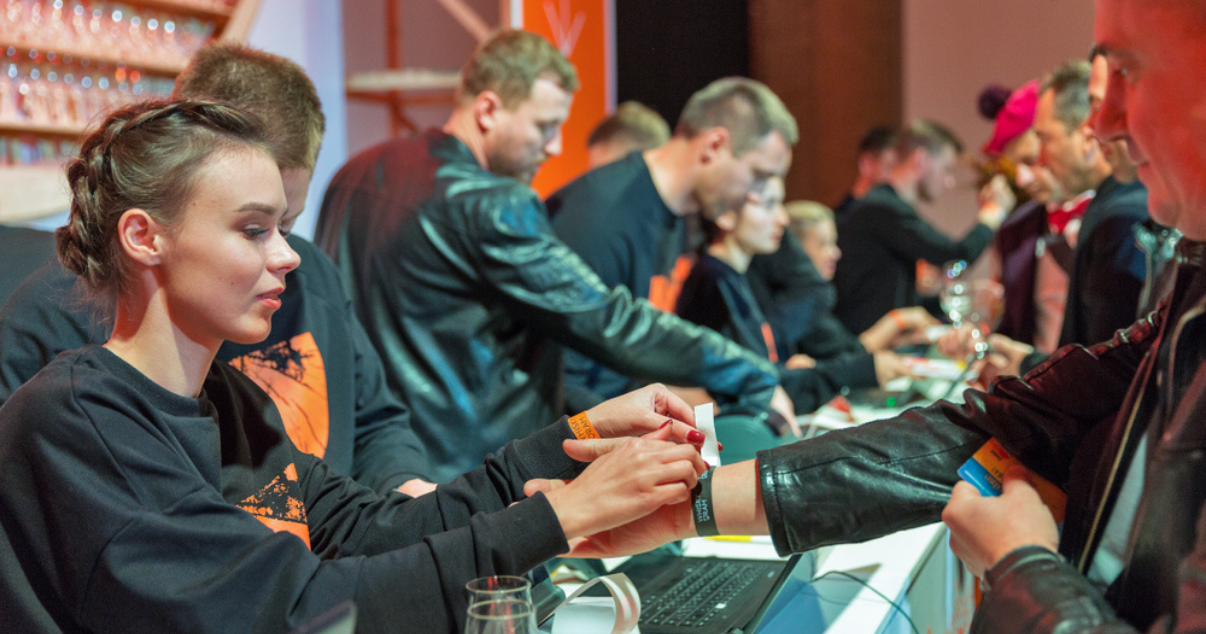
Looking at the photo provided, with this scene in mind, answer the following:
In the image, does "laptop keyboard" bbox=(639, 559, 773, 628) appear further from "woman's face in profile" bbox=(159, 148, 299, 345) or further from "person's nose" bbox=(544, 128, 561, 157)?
"person's nose" bbox=(544, 128, 561, 157)

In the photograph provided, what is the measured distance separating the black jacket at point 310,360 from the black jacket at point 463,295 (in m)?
0.48

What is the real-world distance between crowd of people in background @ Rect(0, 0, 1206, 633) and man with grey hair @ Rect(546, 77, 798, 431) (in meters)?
0.42

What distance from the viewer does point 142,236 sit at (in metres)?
1.13

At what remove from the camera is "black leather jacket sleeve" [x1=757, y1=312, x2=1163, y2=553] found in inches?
53.0

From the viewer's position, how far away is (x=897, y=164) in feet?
18.6

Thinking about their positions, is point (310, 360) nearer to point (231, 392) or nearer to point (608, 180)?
point (231, 392)

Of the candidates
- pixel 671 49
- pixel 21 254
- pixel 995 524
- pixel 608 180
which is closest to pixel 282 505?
pixel 21 254

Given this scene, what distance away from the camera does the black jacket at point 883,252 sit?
519cm

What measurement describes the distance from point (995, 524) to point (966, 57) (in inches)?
269

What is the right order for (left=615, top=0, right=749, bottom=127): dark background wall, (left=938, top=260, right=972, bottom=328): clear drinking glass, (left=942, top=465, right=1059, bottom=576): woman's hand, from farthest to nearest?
(left=615, top=0, right=749, bottom=127): dark background wall → (left=938, top=260, right=972, bottom=328): clear drinking glass → (left=942, top=465, right=1059, bottom=576): woman's hand

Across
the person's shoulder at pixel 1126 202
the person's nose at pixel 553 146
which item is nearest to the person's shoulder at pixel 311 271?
the person's nose at pixel 553 146

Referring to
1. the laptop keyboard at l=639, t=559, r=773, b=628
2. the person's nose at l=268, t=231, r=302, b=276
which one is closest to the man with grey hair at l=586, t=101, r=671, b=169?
the laptop keyboard at l=639, t=559, r=773, b=628

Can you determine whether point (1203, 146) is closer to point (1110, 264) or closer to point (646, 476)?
point (646, 476)

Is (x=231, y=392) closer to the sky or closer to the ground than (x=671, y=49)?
closer to the ground
